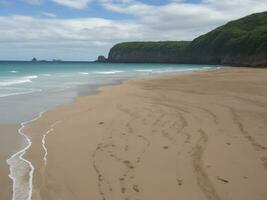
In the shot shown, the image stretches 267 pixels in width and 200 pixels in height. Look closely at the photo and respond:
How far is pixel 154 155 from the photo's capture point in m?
7.29

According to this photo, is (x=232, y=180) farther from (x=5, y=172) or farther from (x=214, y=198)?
(x=5, y=172)

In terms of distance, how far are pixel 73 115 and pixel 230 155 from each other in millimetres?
6917

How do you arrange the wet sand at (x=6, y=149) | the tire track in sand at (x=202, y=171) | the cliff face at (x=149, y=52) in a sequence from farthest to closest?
the cliff face at (x=149, y=52) → the wet sand at (x=6, y=149) → the tire track in sand at (x=202, y=171)

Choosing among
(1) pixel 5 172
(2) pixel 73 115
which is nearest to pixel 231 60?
(2) pixel 73 115

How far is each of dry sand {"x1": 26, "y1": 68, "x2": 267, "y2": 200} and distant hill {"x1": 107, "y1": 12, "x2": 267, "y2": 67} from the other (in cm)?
6694

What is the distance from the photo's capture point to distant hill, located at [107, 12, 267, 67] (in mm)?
86525

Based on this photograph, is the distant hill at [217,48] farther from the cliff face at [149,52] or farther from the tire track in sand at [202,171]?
the tire track in sand at [202,171]

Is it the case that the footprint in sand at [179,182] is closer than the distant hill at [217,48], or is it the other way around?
the footprint in sand at [179,182]

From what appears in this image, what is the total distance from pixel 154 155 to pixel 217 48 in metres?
111

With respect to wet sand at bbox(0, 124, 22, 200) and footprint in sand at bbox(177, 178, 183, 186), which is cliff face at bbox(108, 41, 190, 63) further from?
footprint in sand at bbox(177, 178, 183, 186)

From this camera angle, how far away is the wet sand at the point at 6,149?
5.69m

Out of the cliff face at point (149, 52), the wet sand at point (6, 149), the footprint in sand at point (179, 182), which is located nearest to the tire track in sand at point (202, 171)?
the footprint in sand at point (179, 182)

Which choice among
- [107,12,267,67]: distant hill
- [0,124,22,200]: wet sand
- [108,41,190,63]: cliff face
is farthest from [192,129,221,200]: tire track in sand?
[108,41,190,63]: cliff face

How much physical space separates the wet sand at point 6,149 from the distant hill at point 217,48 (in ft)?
226
